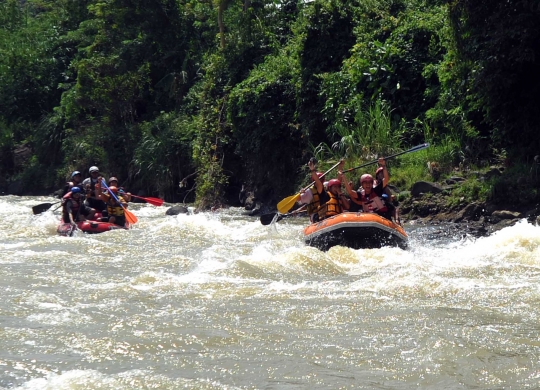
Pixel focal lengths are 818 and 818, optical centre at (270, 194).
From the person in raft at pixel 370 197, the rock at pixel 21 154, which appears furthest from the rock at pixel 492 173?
the rock at pixel 21 154

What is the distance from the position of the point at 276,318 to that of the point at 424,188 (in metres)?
8.83

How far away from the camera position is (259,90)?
66.1 ft

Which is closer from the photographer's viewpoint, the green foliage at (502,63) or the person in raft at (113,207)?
the green foliage at (502,63)

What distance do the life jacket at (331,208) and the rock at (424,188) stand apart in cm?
410

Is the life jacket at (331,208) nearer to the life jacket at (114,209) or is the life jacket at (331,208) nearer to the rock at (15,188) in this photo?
the life jacket at (114,209)

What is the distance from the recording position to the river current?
5.61 m

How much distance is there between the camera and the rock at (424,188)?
49.6 ft

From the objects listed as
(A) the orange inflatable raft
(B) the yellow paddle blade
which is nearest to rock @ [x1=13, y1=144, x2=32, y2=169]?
(B) the yellow paddle blade

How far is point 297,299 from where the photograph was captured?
25.2 ft

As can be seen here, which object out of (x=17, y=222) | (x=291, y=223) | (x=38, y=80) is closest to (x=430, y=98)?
(x=291, y=223)

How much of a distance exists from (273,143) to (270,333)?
44.3ft

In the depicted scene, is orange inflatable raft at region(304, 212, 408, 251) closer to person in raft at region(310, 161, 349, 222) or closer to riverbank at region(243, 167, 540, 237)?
person in raft at region(310, 161, 349, 222)

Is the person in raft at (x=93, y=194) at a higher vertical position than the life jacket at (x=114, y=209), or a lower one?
higher

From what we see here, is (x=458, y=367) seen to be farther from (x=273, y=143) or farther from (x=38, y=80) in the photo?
(x=38, y=80)
